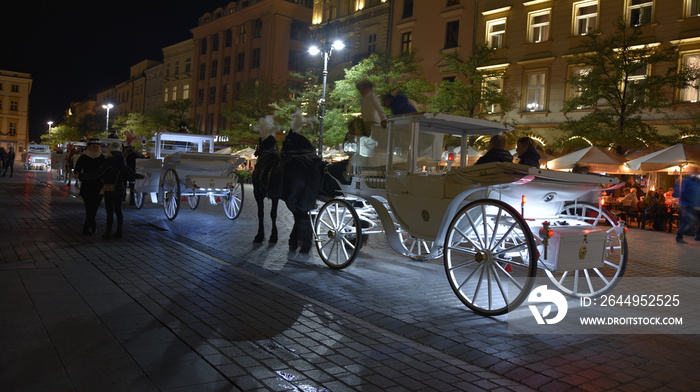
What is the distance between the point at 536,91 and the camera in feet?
90.5

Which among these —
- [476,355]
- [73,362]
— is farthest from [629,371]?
Answer: [73,362]

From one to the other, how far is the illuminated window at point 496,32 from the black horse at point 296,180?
23284 millimetres

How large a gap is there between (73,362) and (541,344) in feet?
11.5

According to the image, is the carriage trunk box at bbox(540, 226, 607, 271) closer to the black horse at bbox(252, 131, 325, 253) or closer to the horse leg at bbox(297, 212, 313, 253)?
A: the black horse at bbox(252, 131, 325, 253)

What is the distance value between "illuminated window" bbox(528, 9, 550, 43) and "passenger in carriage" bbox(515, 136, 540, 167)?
23667 millimetres

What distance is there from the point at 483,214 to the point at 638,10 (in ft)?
78.5

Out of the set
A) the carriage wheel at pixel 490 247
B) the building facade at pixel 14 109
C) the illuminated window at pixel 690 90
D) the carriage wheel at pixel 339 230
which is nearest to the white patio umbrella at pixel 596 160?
the illuminated window at pixel 690 90

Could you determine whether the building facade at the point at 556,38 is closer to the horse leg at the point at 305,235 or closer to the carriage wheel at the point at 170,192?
the carriage wheel at the point at 170,192

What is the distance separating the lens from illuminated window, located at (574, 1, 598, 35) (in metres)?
25.5

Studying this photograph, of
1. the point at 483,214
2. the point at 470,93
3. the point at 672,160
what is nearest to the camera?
the point at 483,214

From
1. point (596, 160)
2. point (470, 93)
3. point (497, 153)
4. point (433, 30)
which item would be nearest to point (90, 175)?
point (497, 153)

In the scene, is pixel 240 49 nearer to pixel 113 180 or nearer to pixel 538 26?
pixel 538 26

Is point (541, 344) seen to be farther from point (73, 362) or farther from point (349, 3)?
point (349, 3)

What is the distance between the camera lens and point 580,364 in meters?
3.96
